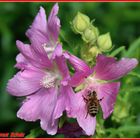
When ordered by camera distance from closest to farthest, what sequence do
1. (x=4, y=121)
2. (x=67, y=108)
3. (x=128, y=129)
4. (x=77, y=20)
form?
(x=67, y=108), (x=77, y=20), (x=128, y=129), (x=4, y=121)

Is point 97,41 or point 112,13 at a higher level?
point 112,13

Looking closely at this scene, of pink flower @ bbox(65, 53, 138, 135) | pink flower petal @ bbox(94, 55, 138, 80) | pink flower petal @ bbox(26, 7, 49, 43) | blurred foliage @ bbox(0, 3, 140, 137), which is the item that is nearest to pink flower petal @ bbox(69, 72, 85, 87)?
pink flower @ bbox(65, 53, 138, 135)

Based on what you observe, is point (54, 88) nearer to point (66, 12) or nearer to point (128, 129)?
point (128, 129)

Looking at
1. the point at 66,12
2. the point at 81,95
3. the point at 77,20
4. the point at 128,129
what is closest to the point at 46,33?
the point at 77,20

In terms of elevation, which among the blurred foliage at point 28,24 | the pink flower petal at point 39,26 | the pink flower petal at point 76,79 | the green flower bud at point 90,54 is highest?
the blurred foliage at point 28,24

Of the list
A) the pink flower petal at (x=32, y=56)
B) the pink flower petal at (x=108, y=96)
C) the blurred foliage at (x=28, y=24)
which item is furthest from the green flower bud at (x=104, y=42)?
the blurred foliage at (x=28, y=24)

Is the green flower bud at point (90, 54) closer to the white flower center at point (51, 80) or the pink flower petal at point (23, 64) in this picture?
the white flower center at point (51, 80)

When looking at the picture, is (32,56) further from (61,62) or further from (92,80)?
(92,80)
